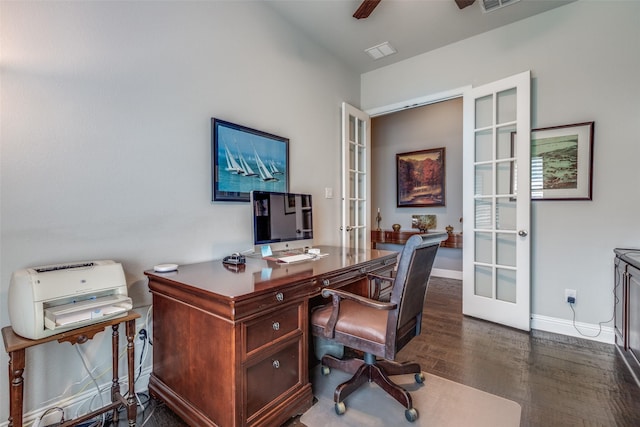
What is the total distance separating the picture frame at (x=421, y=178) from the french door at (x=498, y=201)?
1.49 m

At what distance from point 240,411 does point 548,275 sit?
287cm

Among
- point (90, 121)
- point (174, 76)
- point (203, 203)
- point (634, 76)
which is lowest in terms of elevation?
point (203, 203)

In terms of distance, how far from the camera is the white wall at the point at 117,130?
134cm

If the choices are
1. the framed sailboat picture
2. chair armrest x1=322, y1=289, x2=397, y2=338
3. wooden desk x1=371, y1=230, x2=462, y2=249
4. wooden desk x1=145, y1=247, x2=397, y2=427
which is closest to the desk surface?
wooden desk x1=145, y1=247, x2=397, y2=427

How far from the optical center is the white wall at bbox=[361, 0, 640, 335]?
2.31m

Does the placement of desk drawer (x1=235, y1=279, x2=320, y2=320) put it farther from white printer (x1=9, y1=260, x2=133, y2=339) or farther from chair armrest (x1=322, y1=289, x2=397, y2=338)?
white printer (x1=9, y1=260, x2=133, y2=339)

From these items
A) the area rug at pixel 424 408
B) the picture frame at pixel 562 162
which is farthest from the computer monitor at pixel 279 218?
the picture frame at pixel 562 162

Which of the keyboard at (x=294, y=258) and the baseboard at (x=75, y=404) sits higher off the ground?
the keyboard at (x=294, y=258)

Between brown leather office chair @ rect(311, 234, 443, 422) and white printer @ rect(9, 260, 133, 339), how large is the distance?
1.05m

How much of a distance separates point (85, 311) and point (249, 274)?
0.73m

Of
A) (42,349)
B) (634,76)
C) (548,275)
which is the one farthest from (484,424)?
(634,76)

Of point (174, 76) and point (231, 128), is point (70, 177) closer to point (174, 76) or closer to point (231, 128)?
point (174, 76)

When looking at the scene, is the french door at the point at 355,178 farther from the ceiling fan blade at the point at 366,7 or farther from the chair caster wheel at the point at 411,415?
the chair caster wheel at the point at 411,415

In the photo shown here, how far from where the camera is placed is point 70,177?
4.82ft
